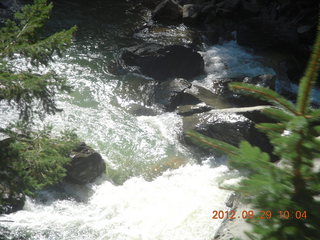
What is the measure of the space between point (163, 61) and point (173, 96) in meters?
2.31

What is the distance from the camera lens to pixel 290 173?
1954 millimetres

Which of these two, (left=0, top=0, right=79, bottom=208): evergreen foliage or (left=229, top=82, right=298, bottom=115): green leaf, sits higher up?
(left=229, top=82, right=298, bottom=115): green leaf

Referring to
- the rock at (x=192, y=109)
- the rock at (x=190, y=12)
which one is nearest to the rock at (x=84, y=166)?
the rock at (x=192, y=109)

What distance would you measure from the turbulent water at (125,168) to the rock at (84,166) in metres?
0.19

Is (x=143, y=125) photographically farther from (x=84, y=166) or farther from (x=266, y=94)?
(x=266, y=94)

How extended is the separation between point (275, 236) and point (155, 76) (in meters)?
Answer: 11.0

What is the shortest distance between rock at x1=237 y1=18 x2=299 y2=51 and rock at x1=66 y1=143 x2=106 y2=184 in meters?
9.91

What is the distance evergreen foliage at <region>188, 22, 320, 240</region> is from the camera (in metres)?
1.82

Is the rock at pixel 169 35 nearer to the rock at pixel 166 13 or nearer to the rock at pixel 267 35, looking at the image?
the rock at pixel 166 13

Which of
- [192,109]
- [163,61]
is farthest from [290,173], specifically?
[163,61]

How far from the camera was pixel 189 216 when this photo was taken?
23.2 feet

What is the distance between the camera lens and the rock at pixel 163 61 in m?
12.6

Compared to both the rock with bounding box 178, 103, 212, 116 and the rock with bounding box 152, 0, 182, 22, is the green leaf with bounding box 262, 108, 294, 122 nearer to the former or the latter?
the rock with bounding box 178, 103, 212, 116

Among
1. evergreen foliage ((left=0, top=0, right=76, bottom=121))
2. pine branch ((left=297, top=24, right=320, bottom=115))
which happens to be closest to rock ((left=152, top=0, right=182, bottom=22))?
evergreen foliage ((left=0, top=0, right=76, bottom=121))
